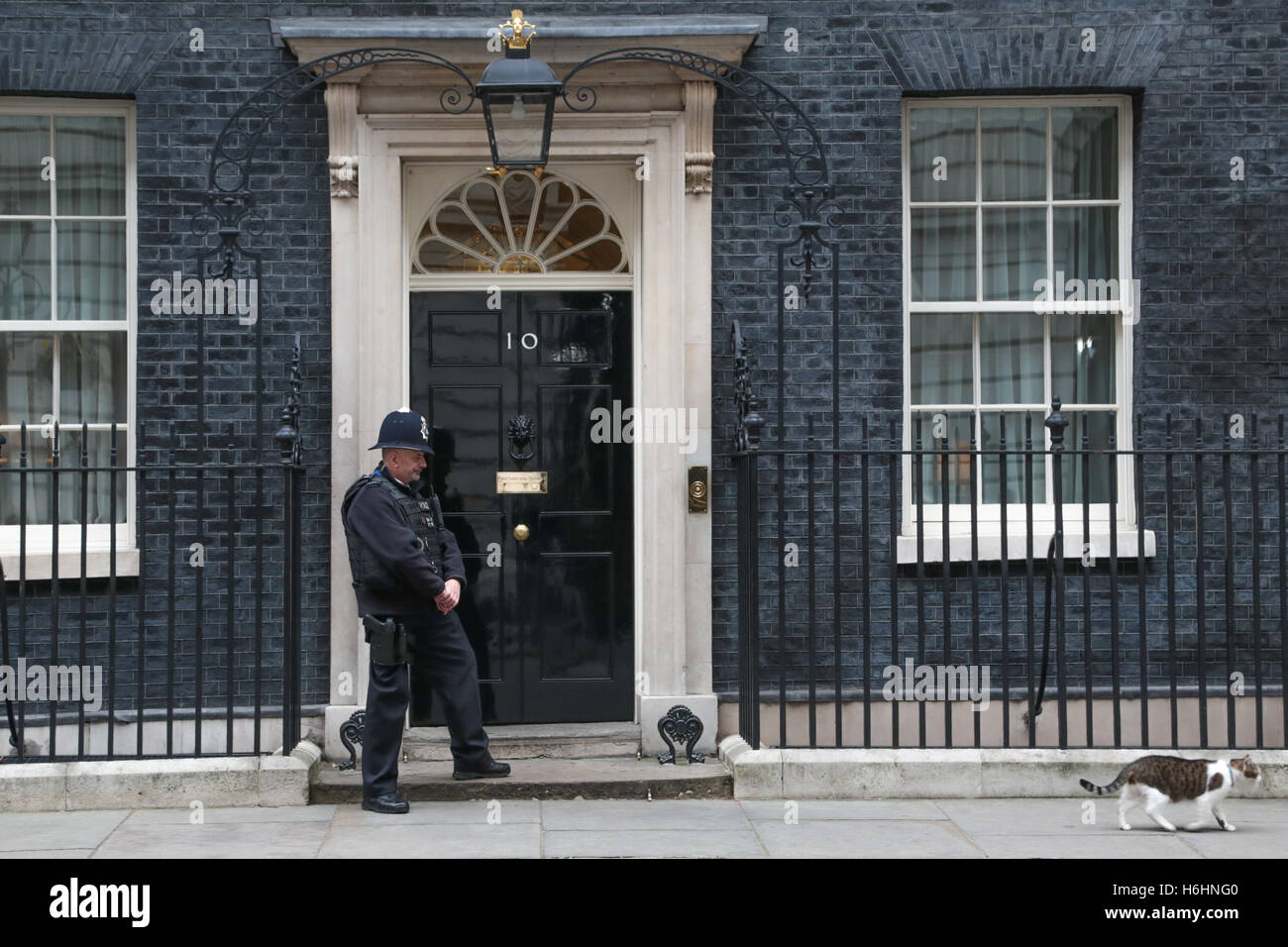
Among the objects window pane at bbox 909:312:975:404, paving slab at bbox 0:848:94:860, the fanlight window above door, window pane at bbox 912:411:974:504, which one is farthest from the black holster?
window pane at bbox 909:312:975:404

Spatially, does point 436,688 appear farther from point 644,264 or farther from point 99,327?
point 99,327

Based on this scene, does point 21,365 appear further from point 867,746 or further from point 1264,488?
point 1264,488

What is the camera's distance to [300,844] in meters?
6.90

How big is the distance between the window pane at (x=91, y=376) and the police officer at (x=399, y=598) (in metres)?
2.17

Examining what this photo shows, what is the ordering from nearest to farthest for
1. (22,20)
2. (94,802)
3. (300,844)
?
(300,844)
(94,802)
(22,20)

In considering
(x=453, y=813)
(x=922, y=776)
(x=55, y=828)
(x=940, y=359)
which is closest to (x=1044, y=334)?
(x=940, y=359)

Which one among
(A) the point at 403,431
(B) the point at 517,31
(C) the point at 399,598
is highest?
(B) the point at 517,31

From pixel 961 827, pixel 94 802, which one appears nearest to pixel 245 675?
pixel 94 802

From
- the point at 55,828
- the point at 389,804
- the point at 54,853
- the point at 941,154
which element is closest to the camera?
the point at 54,853

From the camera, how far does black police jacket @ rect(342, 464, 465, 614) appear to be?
741 cm

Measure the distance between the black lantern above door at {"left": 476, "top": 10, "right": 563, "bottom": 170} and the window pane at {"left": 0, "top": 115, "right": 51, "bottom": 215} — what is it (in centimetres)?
269

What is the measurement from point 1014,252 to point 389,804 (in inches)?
187

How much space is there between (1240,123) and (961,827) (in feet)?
14.7

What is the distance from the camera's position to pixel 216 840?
6.99 m
